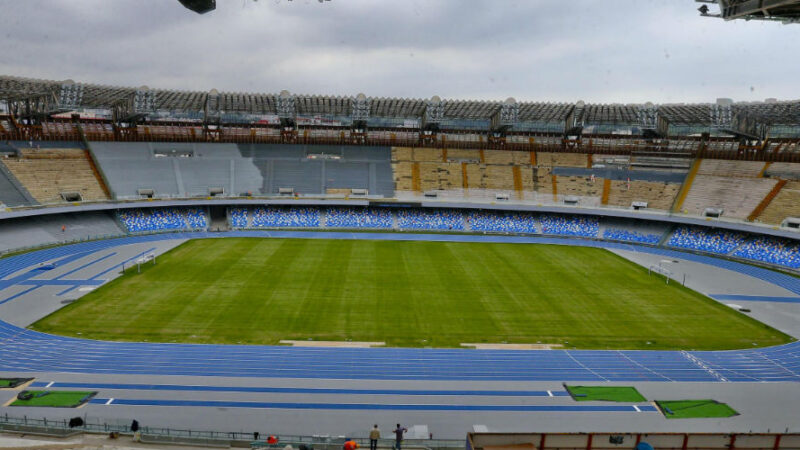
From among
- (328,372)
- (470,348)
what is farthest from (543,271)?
(328,372)

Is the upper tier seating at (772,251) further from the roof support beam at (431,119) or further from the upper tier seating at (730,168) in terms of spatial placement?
the roof support beam at (431,119)

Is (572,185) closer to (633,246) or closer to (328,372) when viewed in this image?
(633,246)

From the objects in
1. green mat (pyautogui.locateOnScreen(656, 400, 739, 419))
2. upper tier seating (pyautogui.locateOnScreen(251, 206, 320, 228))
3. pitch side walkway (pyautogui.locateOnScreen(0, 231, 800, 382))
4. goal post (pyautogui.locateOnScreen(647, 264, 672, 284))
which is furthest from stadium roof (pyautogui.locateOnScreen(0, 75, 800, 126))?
green mat (pyautogui.locateOnScreen(656, 400, 739, 419))

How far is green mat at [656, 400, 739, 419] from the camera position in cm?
1412

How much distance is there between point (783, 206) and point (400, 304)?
118 feet

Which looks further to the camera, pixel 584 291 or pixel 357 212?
pixel 357 212

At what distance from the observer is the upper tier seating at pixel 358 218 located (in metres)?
45.9

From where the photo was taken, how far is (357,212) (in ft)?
156

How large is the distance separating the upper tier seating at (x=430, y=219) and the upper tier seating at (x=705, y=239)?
19.1 metres

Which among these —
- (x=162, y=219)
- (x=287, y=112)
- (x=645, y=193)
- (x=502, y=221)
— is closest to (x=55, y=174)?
(x=162, y=219)

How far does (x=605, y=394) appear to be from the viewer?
50.2 feet

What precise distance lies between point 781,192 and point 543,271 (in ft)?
86.1

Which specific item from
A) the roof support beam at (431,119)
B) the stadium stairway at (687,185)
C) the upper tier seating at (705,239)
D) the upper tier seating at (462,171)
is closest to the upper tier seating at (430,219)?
the upper tier seating at (462,171)

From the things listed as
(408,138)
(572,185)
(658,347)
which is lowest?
(658,347)
